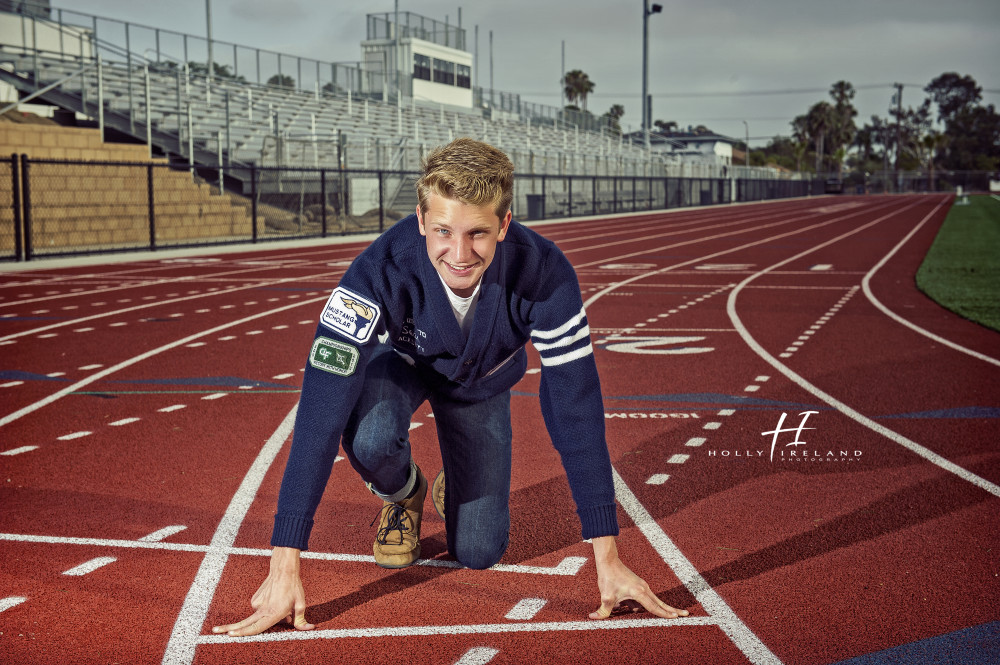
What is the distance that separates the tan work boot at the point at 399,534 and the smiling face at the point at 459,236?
4.04ft

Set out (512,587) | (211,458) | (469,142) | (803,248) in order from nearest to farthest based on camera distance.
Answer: (469,142) < (512,587) < (211,458) < (803,248)

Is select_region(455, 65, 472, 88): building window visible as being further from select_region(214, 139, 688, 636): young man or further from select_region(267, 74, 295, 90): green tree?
select_region(214, 139, 688, 636): young man

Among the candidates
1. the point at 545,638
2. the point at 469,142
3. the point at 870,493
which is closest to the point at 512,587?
the point at 545,638

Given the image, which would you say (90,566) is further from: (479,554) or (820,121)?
(820,121)

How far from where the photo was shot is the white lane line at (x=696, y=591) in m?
3.43

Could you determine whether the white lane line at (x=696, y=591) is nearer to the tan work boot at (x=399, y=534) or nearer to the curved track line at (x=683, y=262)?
the tan work boot at (x=399, y=534)

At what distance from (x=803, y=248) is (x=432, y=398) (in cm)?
2330

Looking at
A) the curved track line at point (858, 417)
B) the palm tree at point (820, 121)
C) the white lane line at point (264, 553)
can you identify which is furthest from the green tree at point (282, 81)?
the palm tree at point (820, 121)

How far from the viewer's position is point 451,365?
393 cm

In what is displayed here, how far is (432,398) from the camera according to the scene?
4.37m

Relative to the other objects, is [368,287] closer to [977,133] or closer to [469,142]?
[469,142]

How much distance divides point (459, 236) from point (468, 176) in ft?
0.67

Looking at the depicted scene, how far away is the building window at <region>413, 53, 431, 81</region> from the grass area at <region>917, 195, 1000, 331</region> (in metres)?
36.2

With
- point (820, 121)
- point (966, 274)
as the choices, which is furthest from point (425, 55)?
point (820, 121)
